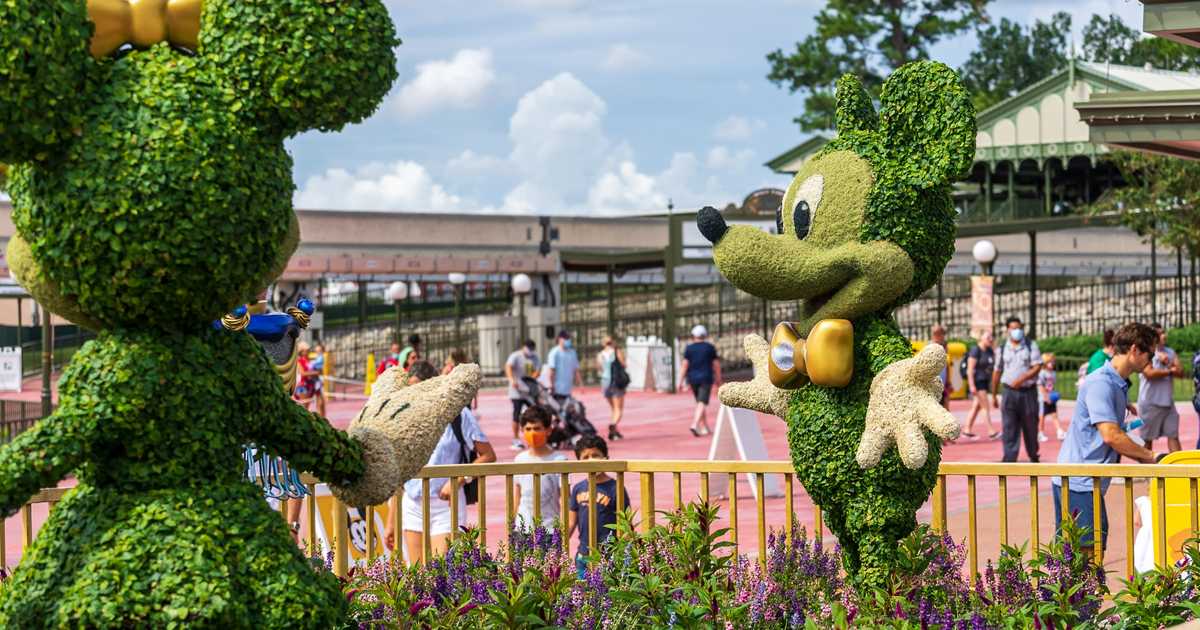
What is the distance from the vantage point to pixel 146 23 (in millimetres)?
4156

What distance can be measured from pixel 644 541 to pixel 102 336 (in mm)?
2586

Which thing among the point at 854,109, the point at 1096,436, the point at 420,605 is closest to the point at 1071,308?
the point at 1096,436

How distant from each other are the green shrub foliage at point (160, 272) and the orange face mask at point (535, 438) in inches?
159

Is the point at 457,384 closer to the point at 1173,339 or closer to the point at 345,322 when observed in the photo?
the point at 1173,339

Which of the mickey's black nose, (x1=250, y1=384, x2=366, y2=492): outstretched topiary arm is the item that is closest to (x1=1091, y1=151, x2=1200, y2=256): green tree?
the mickey's black nose

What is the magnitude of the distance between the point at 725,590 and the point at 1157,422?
22.9 ft

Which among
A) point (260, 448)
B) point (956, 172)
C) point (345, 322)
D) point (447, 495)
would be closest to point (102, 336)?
point (260, 448)

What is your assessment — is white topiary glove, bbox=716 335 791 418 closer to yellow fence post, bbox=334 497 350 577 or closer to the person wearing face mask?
the person wearing face mask

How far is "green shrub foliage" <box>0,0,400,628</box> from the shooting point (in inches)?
149

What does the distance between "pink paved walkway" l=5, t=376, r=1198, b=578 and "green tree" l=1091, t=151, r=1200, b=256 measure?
7029 mm

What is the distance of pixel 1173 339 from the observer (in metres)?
27.0

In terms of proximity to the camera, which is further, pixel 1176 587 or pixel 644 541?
pixel 644 541

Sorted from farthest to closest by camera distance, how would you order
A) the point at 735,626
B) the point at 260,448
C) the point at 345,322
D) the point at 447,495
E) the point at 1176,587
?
the point at 345,322
the point at 447,495
the point at 1176,587
the point at 735,626
the point at 260,448

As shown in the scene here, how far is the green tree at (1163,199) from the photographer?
88.3ft
